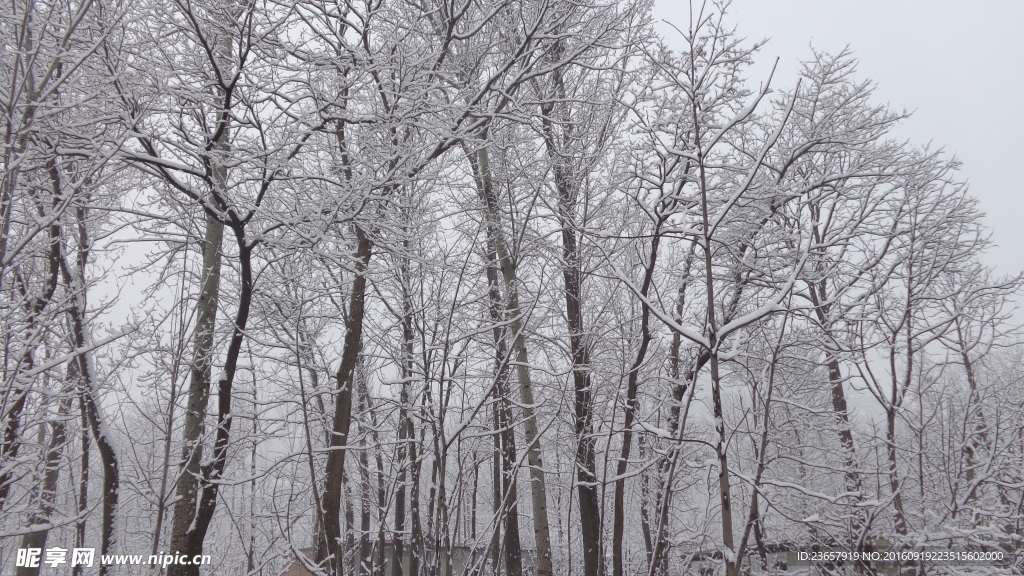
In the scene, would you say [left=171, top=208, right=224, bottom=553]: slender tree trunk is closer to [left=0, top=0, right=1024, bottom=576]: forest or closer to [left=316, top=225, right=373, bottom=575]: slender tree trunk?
[left=0, top=0, right=1024, bottom=576]: forest

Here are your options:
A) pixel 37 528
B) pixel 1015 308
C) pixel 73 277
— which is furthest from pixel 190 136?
pixel 1015 308

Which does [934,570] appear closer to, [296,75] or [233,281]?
[296,75]

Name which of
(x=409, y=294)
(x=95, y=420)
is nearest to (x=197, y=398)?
(x=95, y=420)

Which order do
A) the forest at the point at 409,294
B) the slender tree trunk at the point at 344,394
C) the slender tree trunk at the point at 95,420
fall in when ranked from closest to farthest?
1. the forest at the point at 409,294
2. the slender tree trunk at the point at 344,394
3. the slender tree trunk at the point at 95,420

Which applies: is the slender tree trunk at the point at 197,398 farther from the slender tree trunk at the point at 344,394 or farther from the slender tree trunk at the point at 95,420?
the slender tree trunk at the point at 344,394

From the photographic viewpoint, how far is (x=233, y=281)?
7.76m

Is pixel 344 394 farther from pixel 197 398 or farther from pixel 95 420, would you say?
pixel 95 420

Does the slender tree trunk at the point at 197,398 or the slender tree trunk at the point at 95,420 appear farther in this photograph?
the slender tree trunk at the point at 95,420

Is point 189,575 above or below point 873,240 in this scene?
below

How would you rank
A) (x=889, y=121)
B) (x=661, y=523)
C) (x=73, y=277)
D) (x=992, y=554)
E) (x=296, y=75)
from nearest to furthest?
(x=661, y=523)
(x=992, y=554)
(x=296, y=75)
(x=73, y=277)
(x=889, y=121)

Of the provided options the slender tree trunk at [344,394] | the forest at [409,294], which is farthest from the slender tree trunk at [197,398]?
the slender tree trunk at [344,394]

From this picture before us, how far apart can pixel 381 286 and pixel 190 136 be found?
407 cm

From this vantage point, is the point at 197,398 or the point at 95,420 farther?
the point at 95,420

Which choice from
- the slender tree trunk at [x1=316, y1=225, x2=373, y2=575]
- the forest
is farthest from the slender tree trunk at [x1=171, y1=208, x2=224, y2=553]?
the slender tree trunk at [x1=316, y1=225, x2=373, y2=575]
